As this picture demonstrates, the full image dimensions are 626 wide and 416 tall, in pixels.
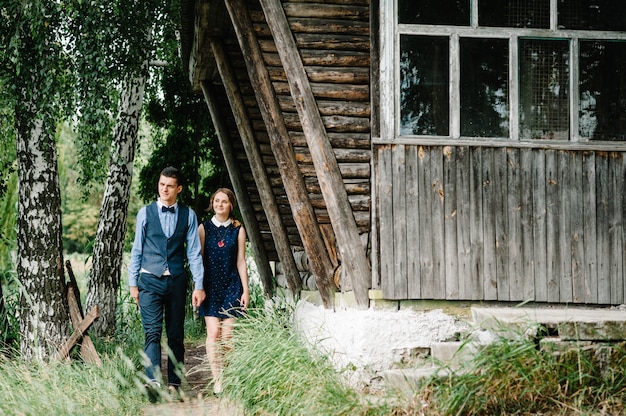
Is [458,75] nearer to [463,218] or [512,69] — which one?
[512,69]

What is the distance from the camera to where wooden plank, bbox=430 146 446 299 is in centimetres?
630

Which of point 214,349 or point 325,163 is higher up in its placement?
point 325,163

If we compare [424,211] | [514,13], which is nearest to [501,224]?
[424,211]

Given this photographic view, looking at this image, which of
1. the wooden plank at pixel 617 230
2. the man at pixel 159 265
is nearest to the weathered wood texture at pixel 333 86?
the man at pixel 159 265

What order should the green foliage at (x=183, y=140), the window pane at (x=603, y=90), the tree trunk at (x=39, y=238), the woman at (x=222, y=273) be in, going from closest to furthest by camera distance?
the window pane at (x=603, y=90)
the woman at (x=222, y=273)
the tree trunk at (x=39, y=238)
the green foliage at (x=183, y=140)

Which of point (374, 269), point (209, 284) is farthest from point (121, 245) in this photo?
point (374, 269)

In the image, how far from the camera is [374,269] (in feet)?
20.6

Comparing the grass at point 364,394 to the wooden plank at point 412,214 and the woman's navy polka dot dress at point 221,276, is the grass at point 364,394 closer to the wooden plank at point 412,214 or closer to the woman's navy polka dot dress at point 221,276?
the woman's navy polka dot dress at point 221,276

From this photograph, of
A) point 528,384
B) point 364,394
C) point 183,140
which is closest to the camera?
point 528,384

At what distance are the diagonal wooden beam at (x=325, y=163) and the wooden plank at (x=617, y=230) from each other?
6.56 feet

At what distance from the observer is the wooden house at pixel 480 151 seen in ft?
20.6

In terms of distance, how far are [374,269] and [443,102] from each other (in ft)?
4.74

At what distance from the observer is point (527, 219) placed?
6.39 metres

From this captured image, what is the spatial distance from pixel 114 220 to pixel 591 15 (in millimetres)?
7032
